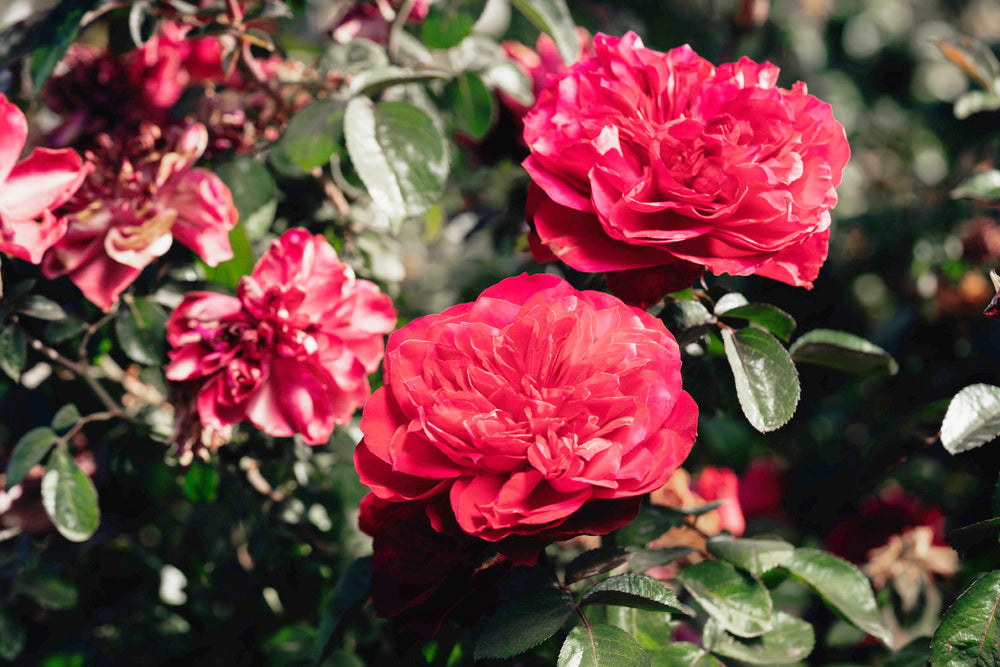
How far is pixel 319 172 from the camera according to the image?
740 millimetres

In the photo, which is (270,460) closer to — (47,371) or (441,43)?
(47,371)

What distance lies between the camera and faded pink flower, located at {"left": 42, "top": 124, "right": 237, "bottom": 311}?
1.80 ft

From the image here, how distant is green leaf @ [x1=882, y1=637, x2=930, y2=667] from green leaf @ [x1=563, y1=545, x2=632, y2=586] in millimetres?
284

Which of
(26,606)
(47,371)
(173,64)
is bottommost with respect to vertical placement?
(26,606)

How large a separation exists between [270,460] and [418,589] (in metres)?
0.24

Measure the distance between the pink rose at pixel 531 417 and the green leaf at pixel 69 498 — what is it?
336 millimetres

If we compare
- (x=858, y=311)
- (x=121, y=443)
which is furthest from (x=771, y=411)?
Result: (x=858, y=311)

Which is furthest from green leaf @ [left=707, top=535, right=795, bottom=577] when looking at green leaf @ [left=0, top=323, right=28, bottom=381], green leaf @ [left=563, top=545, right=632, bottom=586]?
green leaf @ [left=0, top=323, right=28, bottom=381]

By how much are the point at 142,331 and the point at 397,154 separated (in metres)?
0.26

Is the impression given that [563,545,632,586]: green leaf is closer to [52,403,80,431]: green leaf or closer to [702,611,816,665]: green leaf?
[702,611,816,665]: green leaf

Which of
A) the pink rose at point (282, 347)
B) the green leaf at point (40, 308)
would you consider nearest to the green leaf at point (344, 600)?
Result: the pink rose at point (282, 347)

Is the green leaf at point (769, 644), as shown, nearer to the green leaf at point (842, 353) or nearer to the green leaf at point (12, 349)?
the green leaf at point (842, 353)

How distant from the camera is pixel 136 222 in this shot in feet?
1.89

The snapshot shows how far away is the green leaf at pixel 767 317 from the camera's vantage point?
1.66ft
